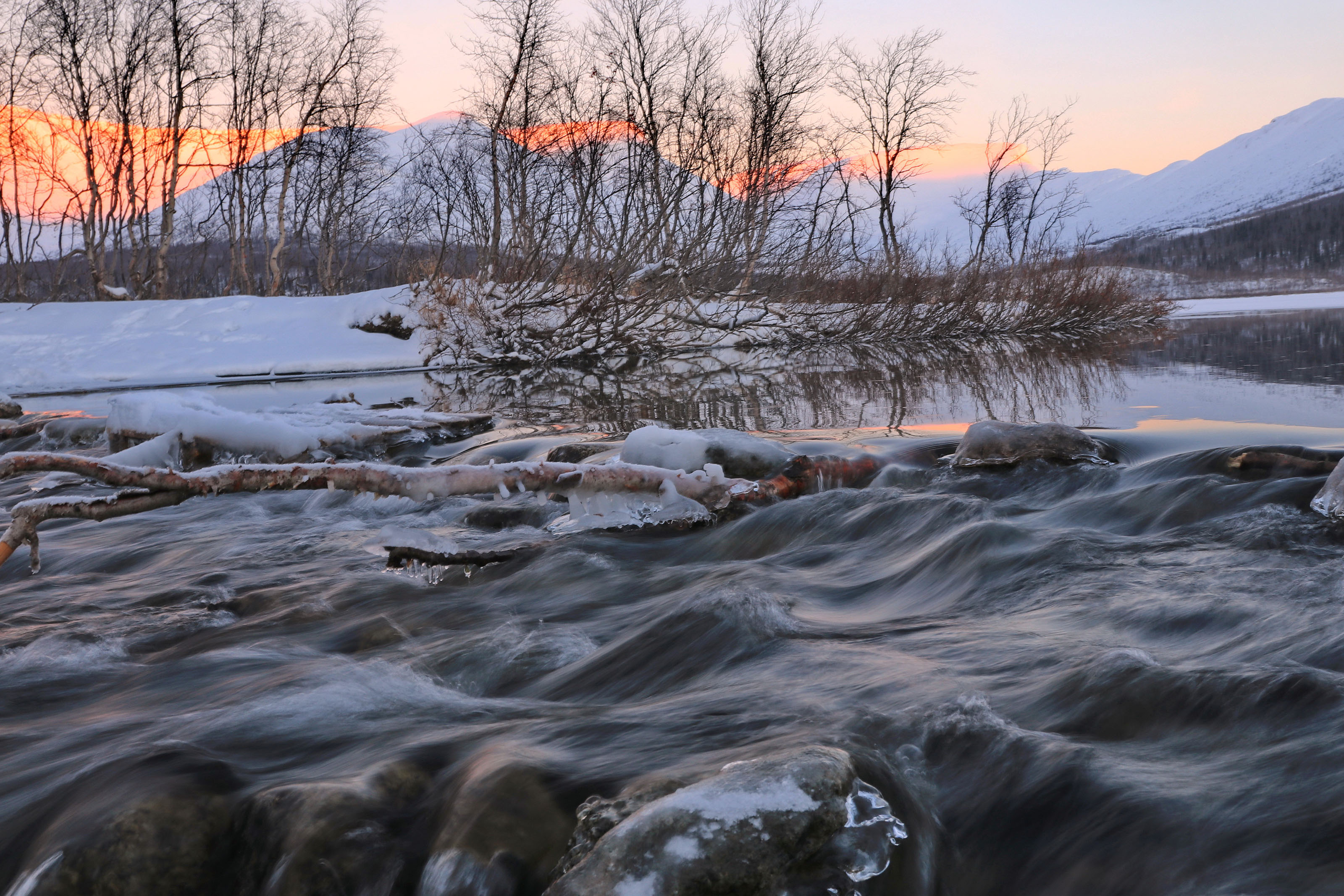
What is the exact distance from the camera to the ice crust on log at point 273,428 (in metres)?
5.34

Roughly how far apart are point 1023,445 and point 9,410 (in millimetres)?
10726

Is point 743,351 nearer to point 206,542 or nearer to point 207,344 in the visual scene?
point 207,344

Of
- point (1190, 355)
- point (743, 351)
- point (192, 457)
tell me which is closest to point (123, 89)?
point (743, 351)

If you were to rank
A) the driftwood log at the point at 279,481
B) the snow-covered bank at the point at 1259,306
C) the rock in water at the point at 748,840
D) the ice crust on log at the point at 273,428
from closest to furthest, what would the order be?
the rock in water at the point at 748,840
the driftwood log at the point at 279,481
the ice crust on log at the point at 273,428
the snow-covered bank at the point at 1259,306

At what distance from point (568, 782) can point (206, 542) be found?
3358mm

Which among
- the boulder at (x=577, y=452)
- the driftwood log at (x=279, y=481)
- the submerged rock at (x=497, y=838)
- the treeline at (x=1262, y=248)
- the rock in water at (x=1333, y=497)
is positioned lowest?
the submerged rock at (x=497, y=838)

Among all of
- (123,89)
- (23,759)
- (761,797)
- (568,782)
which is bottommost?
(23,759)

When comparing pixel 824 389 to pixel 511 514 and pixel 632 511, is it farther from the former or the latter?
pixel 632 511

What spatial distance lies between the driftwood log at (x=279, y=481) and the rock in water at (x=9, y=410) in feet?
26.9

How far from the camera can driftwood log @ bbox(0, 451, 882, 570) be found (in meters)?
3.02

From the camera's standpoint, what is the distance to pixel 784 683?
2275 millimetres

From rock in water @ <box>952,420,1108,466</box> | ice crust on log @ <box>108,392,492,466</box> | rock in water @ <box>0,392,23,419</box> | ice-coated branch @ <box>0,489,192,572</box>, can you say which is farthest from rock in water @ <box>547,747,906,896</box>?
rock in water @ <box>0,392,23,419</box>

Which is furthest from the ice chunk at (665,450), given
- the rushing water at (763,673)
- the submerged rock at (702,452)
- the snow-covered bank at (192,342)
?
the snow-covered bank at (192,342)

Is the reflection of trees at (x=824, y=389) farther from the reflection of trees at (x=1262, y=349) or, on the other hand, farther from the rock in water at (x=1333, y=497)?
the rock in water at (x=1333, y=497)
